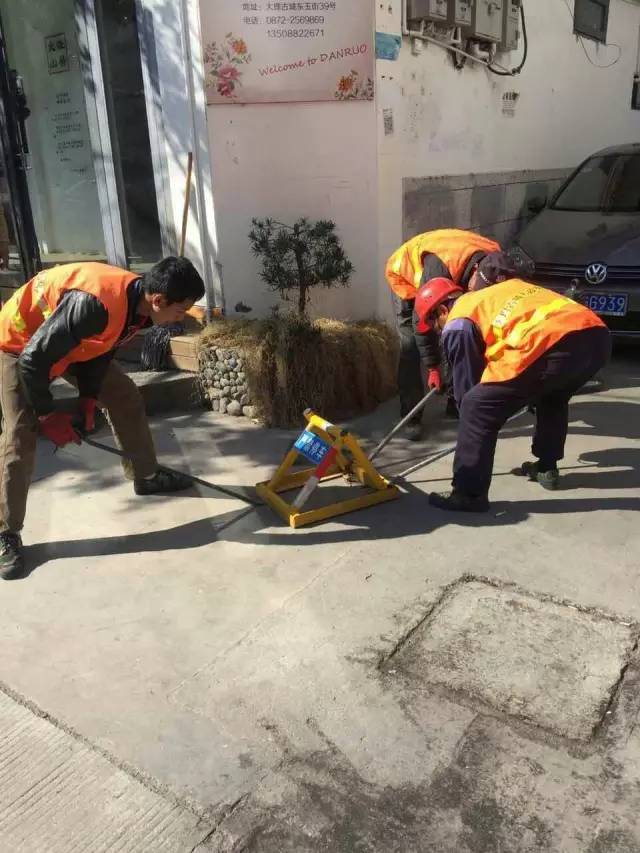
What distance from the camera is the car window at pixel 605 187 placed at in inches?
270

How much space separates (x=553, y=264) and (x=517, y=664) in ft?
15.1

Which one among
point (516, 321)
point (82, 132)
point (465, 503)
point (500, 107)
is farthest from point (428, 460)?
point (500, 107)

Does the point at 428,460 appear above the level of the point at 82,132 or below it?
below

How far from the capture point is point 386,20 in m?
5.99

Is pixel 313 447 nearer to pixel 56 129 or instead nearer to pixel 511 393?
pixel 511 393

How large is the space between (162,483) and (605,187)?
5490 mm

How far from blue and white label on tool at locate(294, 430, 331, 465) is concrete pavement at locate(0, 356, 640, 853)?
1.19ft

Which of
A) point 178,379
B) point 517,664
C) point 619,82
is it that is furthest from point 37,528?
point 619,82

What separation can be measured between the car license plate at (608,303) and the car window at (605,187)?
4.19ft

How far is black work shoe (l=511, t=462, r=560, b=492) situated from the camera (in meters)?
3.96

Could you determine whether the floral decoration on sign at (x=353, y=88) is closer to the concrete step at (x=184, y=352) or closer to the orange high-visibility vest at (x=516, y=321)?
the concrete step at (x=184, y=352)

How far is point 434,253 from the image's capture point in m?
4.36

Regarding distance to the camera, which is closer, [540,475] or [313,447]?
[313,447]

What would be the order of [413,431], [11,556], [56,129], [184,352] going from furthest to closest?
[56,129]
[184,352]
[413,431]
[11,556]
